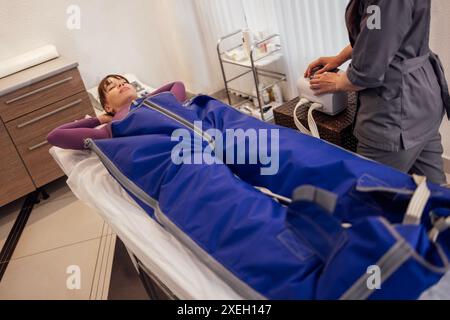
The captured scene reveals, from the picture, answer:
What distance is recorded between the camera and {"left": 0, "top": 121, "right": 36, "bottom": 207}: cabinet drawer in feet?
9.00

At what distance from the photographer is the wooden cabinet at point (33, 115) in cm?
270

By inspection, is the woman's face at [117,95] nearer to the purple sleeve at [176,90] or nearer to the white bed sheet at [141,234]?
the purple sleeve at [176,90]

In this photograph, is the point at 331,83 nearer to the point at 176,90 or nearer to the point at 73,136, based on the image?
the point at 176,90

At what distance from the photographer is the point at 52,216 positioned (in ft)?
9.32

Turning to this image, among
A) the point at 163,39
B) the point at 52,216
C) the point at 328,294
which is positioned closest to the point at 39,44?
the point at 163,39

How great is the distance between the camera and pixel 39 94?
9.04 ft

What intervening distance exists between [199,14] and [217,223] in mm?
2719

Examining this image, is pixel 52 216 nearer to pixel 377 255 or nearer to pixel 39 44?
pixel 39 44

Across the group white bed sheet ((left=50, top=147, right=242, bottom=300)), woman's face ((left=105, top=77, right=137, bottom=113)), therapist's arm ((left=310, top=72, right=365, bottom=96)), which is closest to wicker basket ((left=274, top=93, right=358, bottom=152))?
therapist's arm ((left=310, top=72, right=365, bottom=96))

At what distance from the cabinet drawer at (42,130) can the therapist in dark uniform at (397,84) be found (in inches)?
75.7

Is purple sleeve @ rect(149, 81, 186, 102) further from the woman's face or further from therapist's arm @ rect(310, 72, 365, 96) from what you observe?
therapist's arm @ rect(310, 72, 365, 96)

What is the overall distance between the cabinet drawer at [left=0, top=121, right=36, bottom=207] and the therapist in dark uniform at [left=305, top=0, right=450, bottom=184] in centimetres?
214

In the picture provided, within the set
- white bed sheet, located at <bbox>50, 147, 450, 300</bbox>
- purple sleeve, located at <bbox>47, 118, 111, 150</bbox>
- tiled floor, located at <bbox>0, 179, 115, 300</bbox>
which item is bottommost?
tiled floor, located at <bbox>0, 179, 115, 300</bbox>
